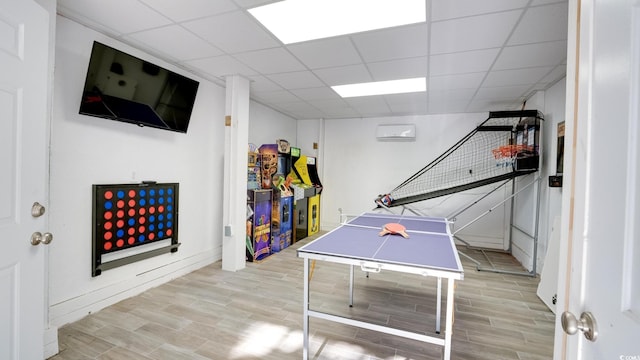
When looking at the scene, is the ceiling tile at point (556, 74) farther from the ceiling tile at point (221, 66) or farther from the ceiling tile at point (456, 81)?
the ceiling tile at point (221, 66)

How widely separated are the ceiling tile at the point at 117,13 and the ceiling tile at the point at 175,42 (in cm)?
10

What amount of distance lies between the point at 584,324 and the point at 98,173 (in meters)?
3.49

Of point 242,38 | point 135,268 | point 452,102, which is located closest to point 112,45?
point 242,38

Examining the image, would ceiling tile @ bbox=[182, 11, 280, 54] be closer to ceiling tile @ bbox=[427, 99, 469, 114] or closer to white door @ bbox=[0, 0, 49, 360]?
white door @ bbox=[0, 0, 49, 360]

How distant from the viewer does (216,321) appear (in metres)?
2.41

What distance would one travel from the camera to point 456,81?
11.5ft

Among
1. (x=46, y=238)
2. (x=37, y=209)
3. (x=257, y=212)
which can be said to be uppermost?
(x=37, y=209)

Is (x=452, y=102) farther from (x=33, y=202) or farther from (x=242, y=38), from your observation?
(x=33, y=202)

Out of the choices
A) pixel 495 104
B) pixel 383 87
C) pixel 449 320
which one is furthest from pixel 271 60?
pixel 495 104

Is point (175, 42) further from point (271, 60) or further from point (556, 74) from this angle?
point (556, 74)

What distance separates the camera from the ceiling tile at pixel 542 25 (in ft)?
6.44

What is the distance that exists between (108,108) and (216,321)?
2307 millimetres

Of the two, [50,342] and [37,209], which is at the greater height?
[37,209]

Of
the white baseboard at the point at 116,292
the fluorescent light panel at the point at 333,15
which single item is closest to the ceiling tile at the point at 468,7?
the fluorescent light panel at the point at 333,15
